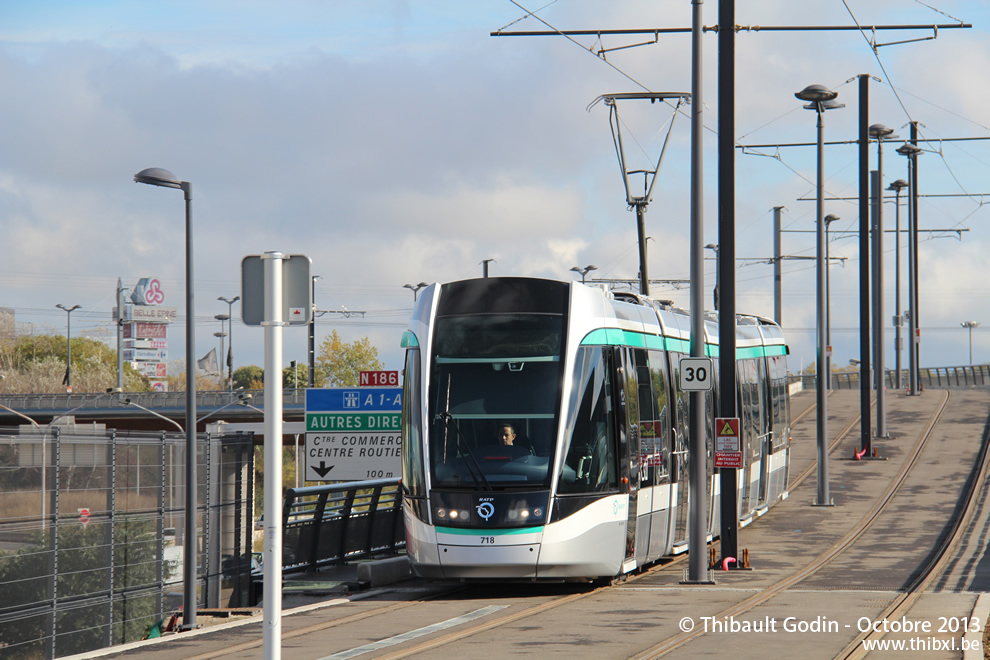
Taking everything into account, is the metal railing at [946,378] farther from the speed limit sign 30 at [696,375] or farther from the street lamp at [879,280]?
the speed limit sign 30 at [696,375]

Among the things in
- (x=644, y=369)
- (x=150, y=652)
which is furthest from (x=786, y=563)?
(x=150, y=652)

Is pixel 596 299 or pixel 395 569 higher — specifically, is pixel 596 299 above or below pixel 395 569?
above

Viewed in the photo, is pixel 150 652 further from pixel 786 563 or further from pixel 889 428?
pixel 889 428

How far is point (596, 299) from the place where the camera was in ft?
50.4

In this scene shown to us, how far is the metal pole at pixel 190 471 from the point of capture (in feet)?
46.1

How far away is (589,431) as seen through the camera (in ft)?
47.4

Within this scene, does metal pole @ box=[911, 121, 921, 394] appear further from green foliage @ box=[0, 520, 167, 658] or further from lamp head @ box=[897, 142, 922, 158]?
green foliage @ box=[0, 520, 167, 658]

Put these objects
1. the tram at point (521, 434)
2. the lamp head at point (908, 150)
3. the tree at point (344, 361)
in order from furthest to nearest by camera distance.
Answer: the tree at point (344, 361) → the lamp head at point (908, 150) → the tram at point (521, 434)

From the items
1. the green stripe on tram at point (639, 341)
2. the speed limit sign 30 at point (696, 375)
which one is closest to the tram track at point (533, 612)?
the speed limit sign 30 at point (696, 375)

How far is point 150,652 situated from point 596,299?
22.8ft

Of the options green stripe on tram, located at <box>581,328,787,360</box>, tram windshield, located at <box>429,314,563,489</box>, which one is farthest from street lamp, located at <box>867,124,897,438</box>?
tram windshield, located at <box>429,314,563,489</box>

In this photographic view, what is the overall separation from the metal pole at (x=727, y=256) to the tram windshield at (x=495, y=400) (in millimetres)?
4269

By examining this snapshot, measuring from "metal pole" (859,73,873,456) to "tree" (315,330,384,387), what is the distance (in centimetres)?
7311

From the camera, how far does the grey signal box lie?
7.42 m
